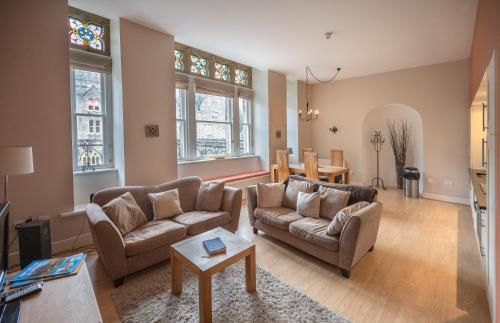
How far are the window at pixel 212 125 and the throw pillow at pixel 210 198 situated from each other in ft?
5.47

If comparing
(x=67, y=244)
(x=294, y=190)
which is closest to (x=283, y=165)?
(x=294, y=190)

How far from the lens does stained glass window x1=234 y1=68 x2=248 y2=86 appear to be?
5781 millimetres

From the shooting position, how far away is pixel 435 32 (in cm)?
372

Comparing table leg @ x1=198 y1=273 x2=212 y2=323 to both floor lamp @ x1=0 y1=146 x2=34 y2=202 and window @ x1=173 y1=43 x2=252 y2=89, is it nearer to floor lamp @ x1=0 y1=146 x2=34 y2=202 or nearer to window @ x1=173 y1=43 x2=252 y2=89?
floor lamp @ x1=0 y1=146 x2=34 y2=202

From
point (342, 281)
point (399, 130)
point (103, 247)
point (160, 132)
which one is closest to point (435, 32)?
point (399, 130)

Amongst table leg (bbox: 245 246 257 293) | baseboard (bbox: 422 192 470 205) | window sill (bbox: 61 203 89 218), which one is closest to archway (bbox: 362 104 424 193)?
baseboard (bbox: 422 192 470 205)

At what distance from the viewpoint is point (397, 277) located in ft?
7.98

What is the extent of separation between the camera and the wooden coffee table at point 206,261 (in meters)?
1.79

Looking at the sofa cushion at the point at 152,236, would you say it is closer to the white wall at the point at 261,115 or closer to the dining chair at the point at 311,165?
the dining chair at the point at 311,165

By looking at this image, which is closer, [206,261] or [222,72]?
[206,261]

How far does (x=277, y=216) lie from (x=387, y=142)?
491cm

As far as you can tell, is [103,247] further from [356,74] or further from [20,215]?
[356,74]

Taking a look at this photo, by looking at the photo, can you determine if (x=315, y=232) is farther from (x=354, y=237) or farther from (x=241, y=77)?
(x=241, y=77)

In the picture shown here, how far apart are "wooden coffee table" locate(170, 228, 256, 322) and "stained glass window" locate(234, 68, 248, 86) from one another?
4.37 m
